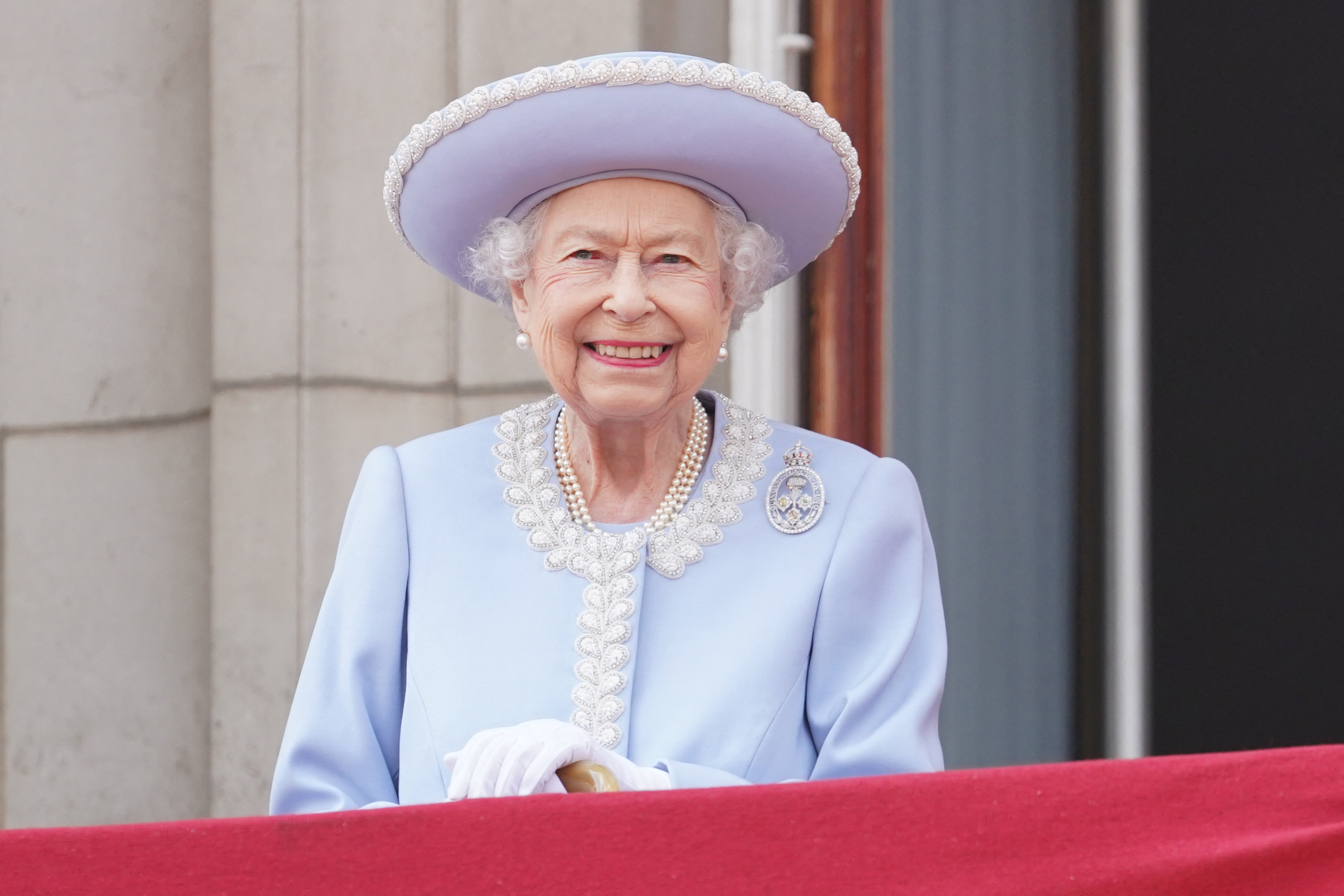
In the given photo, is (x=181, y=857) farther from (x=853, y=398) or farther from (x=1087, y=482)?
(x=1087, y=482)

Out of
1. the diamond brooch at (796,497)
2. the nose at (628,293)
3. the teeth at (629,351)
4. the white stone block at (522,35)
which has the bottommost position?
the diamond brooch at (796,497)

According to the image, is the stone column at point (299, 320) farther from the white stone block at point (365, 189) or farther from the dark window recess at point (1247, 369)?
the dark window recess at point (1247, 369)

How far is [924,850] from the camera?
5.22ft

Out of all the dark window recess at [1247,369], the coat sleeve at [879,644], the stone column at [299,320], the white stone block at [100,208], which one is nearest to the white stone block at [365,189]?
the stone column at [299,320]

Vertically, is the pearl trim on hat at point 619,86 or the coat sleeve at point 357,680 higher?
the pearl trim on hat at point 619,86

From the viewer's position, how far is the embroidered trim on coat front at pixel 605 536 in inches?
78.5

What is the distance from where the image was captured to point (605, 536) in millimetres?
2121

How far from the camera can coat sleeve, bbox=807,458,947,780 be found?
193cm

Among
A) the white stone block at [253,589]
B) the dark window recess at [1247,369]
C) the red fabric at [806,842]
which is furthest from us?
the dark window recess at [1247,369]

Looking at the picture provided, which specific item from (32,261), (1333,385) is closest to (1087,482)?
(1333,385)

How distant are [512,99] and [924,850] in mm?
1002

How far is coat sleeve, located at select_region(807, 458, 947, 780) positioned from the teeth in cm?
33

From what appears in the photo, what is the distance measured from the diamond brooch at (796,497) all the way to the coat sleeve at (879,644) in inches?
1.9

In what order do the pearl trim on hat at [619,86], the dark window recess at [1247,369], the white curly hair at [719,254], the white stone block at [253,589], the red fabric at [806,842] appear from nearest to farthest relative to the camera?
the red fabric at [806,842], the pearl trim on hat at [619,86], the white curly hair at [719,254], the white stone block at [253,589], the dark window recess at [1247,369]
